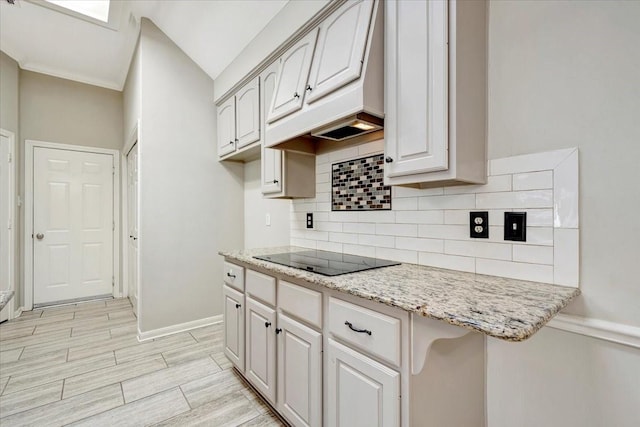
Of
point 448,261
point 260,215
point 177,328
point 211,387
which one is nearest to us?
point 448,261

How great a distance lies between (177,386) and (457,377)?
1.85 metres

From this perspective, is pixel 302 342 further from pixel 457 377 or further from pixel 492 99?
pixel 492 99

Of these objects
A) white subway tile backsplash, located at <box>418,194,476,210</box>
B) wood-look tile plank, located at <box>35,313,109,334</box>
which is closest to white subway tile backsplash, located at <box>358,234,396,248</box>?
white subway tile backsplash, located at <box>418,194,476,210</box>

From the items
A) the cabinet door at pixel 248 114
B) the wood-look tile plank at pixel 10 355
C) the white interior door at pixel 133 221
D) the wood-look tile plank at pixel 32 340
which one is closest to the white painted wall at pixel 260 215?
the cabinet door at pixel 248 114

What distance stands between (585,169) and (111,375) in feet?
10.1

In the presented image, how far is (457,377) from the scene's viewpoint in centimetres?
117

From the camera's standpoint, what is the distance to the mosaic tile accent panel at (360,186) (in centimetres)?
181

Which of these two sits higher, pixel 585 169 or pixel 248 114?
Result: pixel 248 114

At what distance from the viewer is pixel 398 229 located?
1716mm

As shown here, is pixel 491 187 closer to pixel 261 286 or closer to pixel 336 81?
pixel 336 81

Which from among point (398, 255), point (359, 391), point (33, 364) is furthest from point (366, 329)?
point (33, 364)

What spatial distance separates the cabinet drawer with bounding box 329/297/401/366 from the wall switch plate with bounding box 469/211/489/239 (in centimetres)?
64

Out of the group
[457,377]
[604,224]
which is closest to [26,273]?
[457,377]

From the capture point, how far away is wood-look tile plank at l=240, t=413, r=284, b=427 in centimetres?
167
